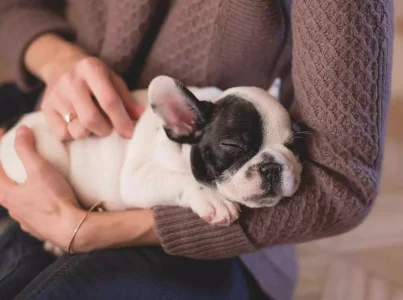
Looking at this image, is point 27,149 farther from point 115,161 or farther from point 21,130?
point 115,161

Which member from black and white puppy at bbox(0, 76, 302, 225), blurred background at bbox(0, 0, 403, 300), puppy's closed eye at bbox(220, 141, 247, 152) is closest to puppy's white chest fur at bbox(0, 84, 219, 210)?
black and white puppy at bbox(0, 76, 302, 225)

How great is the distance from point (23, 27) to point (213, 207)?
68 centimetres

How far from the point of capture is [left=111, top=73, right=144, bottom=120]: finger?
992 mm

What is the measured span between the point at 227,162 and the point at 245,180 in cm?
4

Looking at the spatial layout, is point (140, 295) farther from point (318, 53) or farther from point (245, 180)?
point (318, 53)

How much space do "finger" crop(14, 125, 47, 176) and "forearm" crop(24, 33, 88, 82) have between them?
143mm

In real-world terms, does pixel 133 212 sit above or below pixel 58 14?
below

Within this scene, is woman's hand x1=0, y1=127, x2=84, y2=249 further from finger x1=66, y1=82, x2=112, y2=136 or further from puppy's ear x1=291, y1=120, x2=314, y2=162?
puppy's ear x1=291, y1=120, x2=314, y2=162

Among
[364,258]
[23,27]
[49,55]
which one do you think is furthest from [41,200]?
[364,258]

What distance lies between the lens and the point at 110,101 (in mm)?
927

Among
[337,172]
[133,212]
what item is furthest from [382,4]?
[133,212]

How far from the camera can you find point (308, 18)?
0.78 m

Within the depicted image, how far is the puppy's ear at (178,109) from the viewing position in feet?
2.55

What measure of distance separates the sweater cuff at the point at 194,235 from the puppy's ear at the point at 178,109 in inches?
5.2
